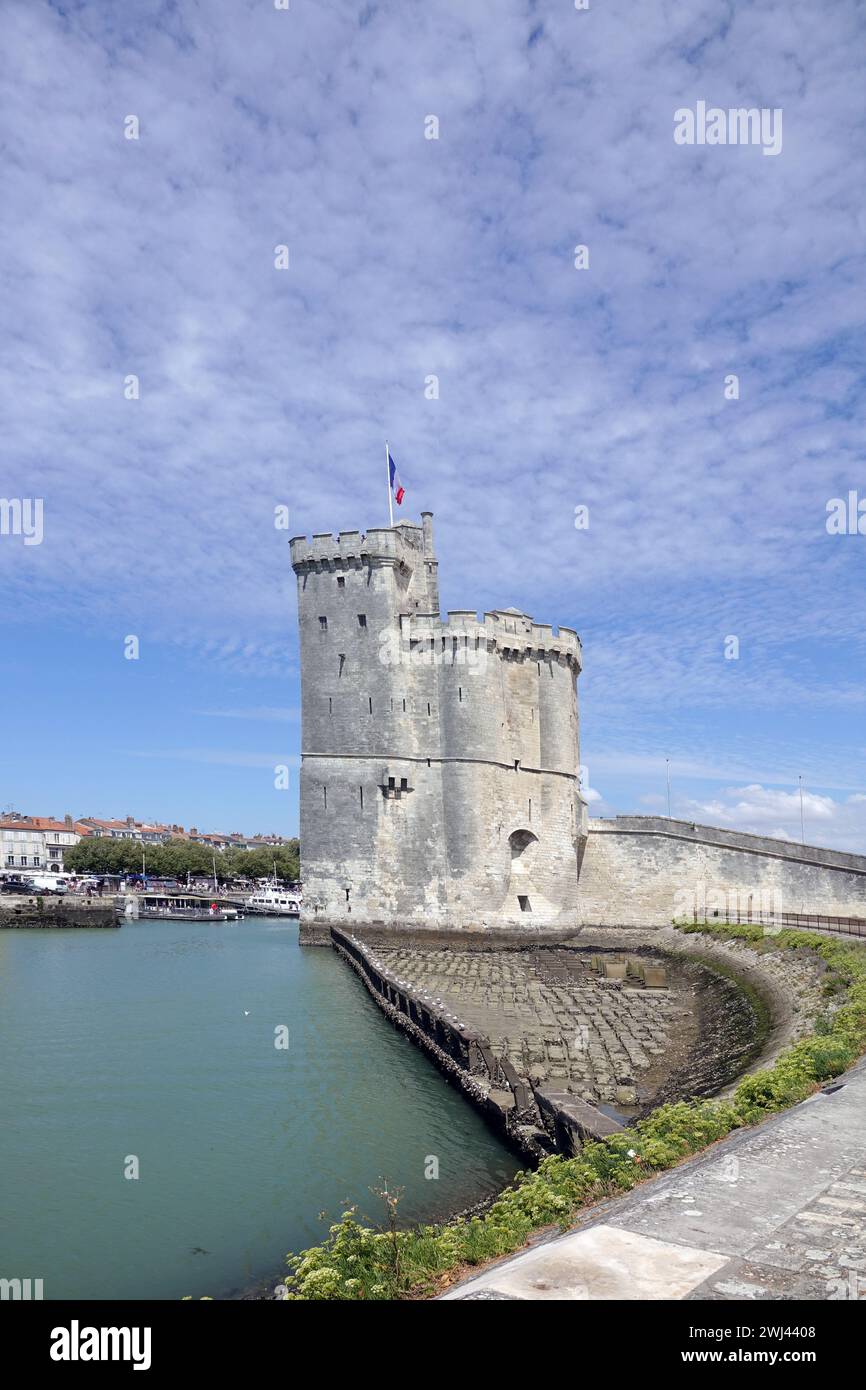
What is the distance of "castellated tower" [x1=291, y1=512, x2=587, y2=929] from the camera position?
45062 mm

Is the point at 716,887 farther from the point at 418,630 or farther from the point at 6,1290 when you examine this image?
the point at 6,1290

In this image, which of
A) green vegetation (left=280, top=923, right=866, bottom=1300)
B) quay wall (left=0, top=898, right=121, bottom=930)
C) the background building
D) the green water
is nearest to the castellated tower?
the green water

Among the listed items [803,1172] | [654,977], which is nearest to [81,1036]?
[654,977]

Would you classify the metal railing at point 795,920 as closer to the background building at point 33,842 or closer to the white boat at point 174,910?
the white boat at point 174,910

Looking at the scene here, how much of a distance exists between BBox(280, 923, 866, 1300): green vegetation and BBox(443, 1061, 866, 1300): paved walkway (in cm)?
51

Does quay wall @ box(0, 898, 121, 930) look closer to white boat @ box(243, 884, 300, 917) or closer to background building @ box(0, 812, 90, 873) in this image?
white boat @ box(243, 884, 300, 917)

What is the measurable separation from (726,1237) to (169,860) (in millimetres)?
101395

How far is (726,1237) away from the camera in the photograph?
640 centimetres

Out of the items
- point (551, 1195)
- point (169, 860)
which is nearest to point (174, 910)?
point (169, 860)

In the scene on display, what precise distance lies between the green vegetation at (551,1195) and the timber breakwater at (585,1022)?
6.62ft

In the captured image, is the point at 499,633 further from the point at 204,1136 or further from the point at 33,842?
the point at 33,842

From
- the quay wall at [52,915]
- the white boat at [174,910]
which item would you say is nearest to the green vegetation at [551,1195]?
the quay wall at [52,915]
